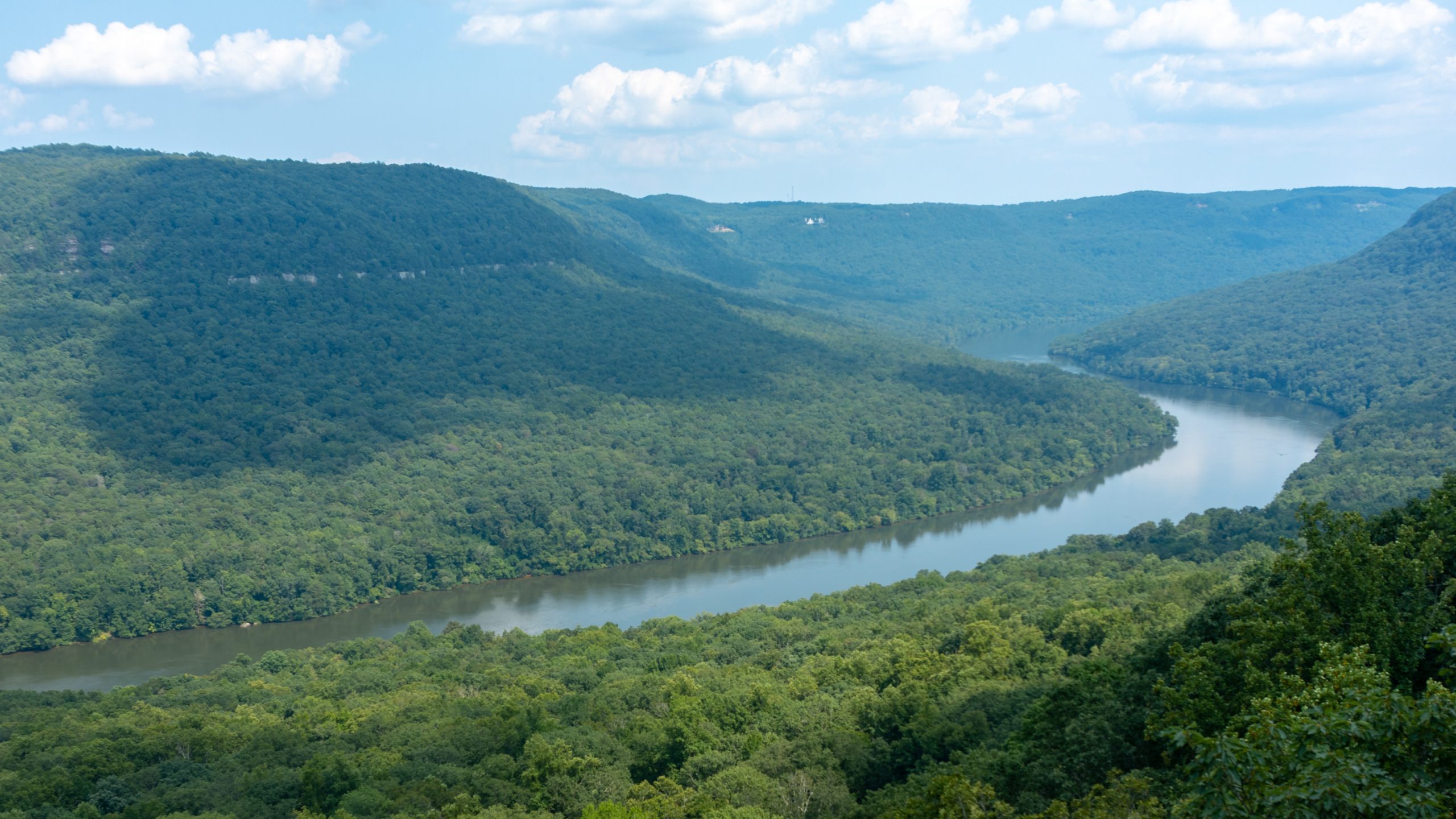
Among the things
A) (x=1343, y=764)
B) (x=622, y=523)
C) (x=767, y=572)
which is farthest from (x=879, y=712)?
(x=622, y=523)

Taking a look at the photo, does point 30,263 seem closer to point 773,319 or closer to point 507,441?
point 507,441

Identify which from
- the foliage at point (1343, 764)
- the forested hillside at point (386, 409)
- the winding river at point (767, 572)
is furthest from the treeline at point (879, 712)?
the forested hillside at point (386, 409)

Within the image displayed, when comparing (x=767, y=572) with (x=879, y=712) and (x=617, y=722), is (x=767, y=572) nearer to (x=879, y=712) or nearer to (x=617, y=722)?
(x=617, y=722)

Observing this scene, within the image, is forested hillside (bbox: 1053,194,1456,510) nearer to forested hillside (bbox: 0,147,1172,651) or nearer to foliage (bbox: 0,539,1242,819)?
forested hillside (bbox: 0,147,1172,651)

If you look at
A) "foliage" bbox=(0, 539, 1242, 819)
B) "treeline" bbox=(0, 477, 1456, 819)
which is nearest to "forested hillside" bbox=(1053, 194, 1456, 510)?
"treeline" bbox=(0, 477, 1456, 819)

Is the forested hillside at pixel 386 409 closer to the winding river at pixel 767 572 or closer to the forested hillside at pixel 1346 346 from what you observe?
the winding river at pixel 767 572
